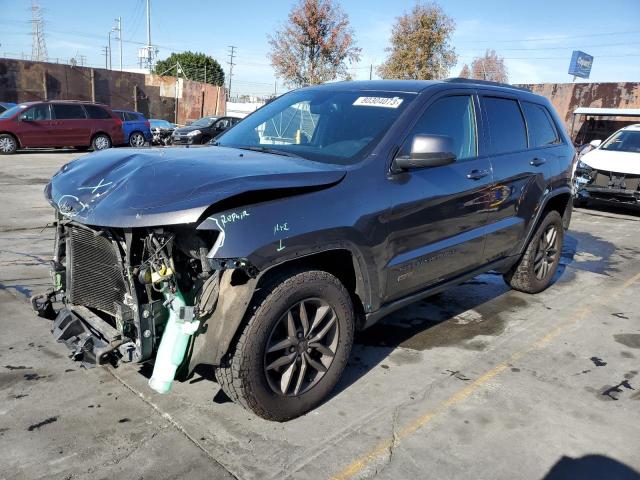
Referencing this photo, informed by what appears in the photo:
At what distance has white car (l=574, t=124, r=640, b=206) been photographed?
32.2 feet

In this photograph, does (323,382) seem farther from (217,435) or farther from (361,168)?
(361,168)

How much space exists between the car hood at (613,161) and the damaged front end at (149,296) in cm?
967

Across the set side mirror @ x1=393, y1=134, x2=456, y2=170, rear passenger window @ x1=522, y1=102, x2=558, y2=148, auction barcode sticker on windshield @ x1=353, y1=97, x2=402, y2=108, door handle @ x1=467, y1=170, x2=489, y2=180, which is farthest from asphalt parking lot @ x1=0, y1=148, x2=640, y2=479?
auction barcode sticker on windshield @ x1=353, y1=97, x2=402, y2=108

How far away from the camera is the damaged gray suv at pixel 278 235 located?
8.07 ft

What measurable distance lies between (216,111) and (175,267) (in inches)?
1414

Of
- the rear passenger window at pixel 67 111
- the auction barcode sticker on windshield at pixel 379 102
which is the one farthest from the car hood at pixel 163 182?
the rear passenger window at pixel 67 111

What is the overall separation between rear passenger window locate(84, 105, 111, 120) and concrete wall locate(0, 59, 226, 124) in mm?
13039

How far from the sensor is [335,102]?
3.72 metres

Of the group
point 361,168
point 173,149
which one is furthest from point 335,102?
point 173,149

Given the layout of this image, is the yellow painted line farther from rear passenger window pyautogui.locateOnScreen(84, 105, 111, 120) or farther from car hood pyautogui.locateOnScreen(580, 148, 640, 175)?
rear passenger window pyautogui.locateOnScreen(84, 105, 111, 120)

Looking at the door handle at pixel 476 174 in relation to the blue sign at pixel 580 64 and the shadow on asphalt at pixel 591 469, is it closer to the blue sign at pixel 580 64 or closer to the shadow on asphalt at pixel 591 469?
the shadow on asphalt at pixel 591 469

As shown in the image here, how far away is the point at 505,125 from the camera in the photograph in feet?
14.3

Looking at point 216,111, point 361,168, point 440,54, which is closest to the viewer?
point 361,168

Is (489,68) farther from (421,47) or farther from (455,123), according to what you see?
(455,123)
